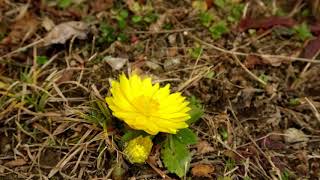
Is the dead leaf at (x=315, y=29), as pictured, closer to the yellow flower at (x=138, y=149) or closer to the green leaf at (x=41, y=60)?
the yellow flower at (x=138, y=149)

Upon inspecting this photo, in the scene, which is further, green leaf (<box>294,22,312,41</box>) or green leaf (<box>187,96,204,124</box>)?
green leaf (<box>294,22,312,41</box>)

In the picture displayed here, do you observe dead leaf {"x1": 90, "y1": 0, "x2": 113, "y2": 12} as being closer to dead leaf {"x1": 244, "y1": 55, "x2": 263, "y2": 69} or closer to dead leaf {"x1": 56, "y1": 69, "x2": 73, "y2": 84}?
dead leaf {"x1": 56, "y1": 69, "x2": 73, "y2": 84}

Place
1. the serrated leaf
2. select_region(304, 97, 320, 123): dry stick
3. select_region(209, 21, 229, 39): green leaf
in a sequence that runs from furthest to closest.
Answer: select_region(209, 21, 229, 39): green leaf < select_region(304, 97, 320, 123): dry stick < the serrated leaf

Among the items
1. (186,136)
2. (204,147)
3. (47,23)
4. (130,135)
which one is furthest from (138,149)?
(47,23)

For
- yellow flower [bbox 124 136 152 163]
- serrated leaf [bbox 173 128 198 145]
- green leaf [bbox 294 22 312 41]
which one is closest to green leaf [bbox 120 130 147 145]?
yellow flower [bbox 124 136 152 163]

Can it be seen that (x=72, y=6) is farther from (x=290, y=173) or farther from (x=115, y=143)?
(x=290, y=173)

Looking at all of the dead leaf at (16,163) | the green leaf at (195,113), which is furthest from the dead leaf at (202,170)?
the dead leaf at (16,163)

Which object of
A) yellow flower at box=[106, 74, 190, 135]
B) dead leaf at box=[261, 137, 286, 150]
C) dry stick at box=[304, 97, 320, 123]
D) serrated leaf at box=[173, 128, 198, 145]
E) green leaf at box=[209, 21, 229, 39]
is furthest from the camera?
green leaf at box=[209, 21, 229, 39]

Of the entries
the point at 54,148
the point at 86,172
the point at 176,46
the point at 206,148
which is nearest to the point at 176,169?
the point at 206,148
